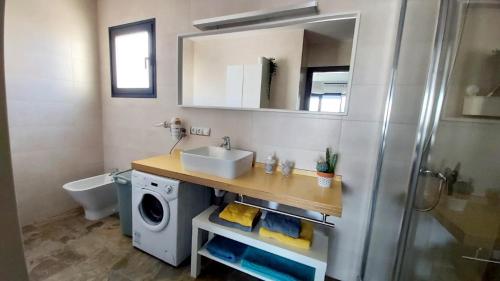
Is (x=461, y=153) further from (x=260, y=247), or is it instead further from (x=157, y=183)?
(x=157, y=183)

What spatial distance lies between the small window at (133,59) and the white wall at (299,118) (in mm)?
87

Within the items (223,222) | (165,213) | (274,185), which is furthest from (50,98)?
(274,185)

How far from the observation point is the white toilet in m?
2.07

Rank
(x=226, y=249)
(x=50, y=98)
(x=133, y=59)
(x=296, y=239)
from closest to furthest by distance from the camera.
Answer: (x=296, y=239) < (x=226, y=249) < (x=50, y=98) < (x=133, y=59)

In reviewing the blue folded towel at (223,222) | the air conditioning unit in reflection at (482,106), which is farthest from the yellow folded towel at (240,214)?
the air conditioning unit in reflection at (482,106)

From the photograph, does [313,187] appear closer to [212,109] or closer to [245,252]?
[245,252]

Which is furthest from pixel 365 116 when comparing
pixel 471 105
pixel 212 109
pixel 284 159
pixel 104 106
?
pixel 104 106

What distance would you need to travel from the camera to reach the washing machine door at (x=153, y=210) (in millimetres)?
1587

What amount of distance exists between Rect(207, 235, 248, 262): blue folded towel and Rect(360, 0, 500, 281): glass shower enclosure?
93 centimetres

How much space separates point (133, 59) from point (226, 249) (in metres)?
2.18

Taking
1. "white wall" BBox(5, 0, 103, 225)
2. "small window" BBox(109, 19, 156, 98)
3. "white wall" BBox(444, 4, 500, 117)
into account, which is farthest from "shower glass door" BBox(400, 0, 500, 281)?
"white wall" BBox(5, 0, 103, 225)

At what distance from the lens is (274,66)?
5.55ft

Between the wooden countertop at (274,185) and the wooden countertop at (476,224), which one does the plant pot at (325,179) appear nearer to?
the wooden countertop at (274,185)

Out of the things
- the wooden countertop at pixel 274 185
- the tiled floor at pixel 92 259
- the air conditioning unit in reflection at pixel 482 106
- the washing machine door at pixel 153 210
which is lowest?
the tiled floor at pixel 92 259
